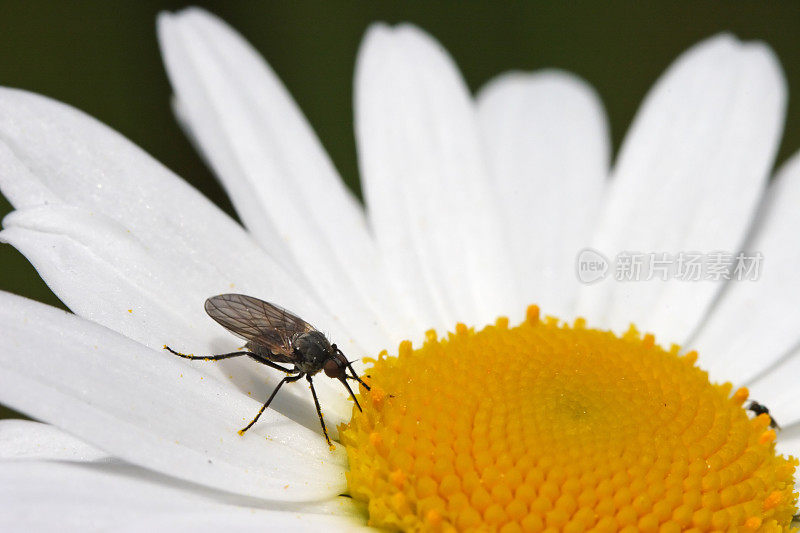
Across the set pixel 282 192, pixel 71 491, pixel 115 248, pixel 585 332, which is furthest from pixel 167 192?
pixel 585 332

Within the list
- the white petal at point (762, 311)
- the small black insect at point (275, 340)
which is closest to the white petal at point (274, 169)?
the small black insect at point (275, 340)

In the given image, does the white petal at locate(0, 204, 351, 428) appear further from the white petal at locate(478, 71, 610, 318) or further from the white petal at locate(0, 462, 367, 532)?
the white petal at locate(478, 71, 610, 318)

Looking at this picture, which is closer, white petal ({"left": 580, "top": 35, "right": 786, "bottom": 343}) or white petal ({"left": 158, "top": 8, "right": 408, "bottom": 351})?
white petal ({"left": 158, "top": 8, "right": 408, "bottom": 351})

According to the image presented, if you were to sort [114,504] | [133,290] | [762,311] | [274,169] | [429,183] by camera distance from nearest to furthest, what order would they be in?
1. [114,504]
2. [133,290]
3. [274,169]
4. [762,311]
5. [429,183]

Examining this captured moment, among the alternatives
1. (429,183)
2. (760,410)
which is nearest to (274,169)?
(429,183)

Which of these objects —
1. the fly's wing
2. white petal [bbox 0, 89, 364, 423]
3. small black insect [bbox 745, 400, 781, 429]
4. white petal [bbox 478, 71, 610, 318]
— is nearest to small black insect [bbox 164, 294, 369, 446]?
the fly's wing

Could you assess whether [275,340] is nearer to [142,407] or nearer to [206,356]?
[206,356]
